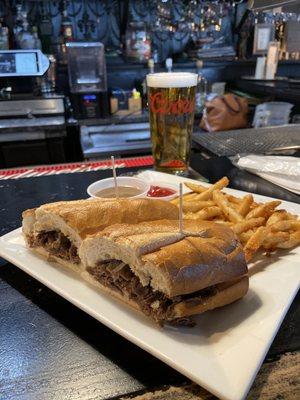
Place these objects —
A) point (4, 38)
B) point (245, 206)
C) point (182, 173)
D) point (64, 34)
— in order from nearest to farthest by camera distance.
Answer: point (245, 206) < point (182, 173) < point (4, 38) < point (64, 34)

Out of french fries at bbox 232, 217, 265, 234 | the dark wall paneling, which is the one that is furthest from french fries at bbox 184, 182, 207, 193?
the dark wall paneling

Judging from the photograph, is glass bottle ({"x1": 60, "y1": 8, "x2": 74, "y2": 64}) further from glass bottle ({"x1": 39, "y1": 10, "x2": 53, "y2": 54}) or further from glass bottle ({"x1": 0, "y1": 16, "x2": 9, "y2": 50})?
glass bottle ({"x1": 0, "y1": 16, "x2": 9, "y2": 50})

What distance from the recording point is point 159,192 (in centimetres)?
146

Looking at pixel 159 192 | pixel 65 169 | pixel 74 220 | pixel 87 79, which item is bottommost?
pixel 65 169

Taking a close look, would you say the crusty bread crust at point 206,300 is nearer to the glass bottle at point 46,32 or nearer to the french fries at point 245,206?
the french fries at point 245,206

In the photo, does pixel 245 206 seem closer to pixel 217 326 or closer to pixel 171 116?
pixel 217 326

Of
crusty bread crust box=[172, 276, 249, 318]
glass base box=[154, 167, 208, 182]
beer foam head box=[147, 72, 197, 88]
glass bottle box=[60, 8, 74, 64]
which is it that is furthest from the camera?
glass bottle box=[60, 8, 74, 64]

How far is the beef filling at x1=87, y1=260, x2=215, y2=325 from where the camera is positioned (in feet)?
2.53

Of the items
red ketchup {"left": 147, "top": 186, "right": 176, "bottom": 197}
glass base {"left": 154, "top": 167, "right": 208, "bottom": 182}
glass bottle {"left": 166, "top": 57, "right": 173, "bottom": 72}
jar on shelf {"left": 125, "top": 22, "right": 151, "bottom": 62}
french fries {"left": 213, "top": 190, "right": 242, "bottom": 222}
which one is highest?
jar on shelf {"left": 125, "top": 22, "right": 151, "bottom": 62}

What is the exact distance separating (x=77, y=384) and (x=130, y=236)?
0.33 m

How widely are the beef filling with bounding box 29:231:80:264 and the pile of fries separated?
1.27 feet

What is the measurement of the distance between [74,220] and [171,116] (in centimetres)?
91

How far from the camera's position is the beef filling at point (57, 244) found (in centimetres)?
100

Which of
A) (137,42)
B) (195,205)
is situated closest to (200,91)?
(137,42)
